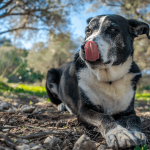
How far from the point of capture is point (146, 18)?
10.5 meters

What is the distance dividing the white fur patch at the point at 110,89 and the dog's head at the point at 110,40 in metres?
0.19

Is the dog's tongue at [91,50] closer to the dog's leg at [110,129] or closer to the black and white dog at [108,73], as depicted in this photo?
the black and white dog at [108,73]

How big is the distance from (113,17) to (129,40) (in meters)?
0.42

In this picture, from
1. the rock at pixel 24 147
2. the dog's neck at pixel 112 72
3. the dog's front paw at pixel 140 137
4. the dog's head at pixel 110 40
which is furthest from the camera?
the dog's neck at pixel 112 72

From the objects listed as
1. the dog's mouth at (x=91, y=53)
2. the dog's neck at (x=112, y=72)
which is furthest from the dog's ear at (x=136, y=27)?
the dog's mouth at (x=91, y=53)

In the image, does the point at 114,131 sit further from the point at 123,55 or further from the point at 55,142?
the point at 123,55

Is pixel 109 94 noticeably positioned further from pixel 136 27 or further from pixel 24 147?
pixel 24 147

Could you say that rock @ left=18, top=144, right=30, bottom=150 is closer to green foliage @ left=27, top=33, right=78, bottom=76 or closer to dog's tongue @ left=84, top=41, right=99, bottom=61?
dog's tongue @ left=84, top=41, right=99, bottom=61

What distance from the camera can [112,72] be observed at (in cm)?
247

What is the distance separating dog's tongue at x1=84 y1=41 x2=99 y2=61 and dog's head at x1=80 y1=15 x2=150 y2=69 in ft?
0.05

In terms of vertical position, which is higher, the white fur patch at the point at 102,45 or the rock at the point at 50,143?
the white fur patch at the point at 102,45

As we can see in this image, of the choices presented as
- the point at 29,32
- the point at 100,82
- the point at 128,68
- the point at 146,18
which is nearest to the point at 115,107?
the point at 100,82

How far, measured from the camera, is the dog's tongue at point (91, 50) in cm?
200

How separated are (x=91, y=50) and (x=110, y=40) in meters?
0.41
